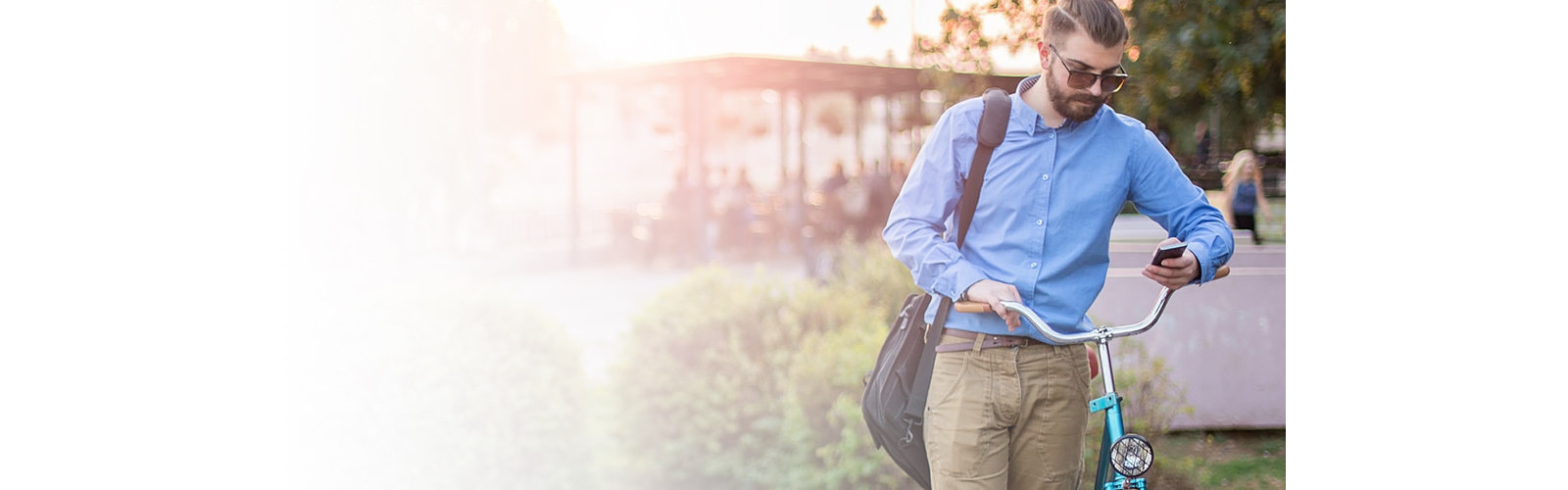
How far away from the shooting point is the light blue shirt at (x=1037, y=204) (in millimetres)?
2027

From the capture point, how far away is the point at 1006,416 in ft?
6.70

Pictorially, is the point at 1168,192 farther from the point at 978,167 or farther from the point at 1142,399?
the point at 1142,399

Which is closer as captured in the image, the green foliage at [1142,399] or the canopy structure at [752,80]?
the green foliage at [1142,399]

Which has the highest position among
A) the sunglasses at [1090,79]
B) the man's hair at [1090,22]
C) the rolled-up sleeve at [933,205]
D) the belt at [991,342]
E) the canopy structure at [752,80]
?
the canopy structure at [752,80]

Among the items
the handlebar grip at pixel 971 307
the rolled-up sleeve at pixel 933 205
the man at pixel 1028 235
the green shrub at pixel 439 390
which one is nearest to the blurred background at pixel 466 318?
the green shrub at pixel 439 390

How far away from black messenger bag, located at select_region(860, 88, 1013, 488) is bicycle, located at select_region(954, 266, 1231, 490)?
193 millimetres

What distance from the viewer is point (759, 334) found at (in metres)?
4.04

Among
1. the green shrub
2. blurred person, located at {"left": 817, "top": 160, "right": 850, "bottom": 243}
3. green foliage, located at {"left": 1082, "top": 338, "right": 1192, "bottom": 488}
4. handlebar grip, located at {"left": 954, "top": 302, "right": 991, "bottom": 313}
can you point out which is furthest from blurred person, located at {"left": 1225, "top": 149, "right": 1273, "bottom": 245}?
blurred person, located at {"left": 817, "top": 160, "right": 850, "bottom": 243}

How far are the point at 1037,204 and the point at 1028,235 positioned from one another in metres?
0.05

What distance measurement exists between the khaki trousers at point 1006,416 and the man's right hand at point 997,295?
0.49 ft

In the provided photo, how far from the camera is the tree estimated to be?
4016mm

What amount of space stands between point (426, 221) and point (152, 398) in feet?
11.1

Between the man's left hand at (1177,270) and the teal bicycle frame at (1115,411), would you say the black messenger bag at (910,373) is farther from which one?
the man's left hand at (1177,270)
